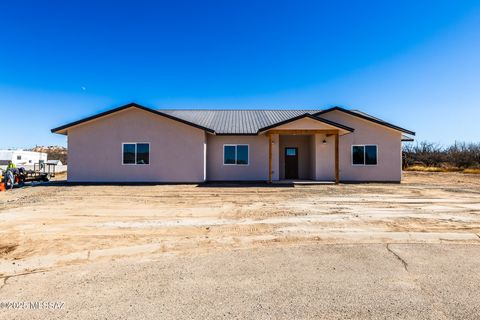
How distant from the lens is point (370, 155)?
55.7ft

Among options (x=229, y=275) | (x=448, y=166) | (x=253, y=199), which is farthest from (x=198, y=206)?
(x=448, y=166)

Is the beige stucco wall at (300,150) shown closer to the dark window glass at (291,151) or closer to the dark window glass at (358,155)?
the dark window glass at (291,151)

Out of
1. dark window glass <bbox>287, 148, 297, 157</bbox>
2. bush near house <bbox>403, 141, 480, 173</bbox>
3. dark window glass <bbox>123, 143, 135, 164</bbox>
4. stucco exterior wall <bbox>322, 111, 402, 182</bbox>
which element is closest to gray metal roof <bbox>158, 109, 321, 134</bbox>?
dark window glass <bbox>287, 148, 297, 157</bbox>

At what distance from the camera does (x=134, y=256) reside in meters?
4.64

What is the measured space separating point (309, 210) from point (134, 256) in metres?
5.27

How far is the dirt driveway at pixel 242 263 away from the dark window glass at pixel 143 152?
7.43 metres

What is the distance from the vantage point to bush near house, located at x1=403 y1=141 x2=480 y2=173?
2997 centimetres

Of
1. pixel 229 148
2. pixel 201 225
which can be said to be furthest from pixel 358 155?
pixel 201 225

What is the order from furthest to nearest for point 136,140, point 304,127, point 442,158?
point 442,158, point 136,140, point 304,127

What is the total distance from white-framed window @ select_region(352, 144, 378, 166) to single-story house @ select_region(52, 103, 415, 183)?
53 millimetres

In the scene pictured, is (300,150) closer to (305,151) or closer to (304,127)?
(305,151)

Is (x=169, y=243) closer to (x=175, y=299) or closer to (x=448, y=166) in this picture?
(x=175, y=299)

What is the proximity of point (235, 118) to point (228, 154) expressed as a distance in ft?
14.0

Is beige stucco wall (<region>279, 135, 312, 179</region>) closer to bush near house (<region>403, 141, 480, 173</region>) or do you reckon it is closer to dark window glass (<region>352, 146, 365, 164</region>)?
dark window glass (<region>352, 146, 365, 164</region>)
